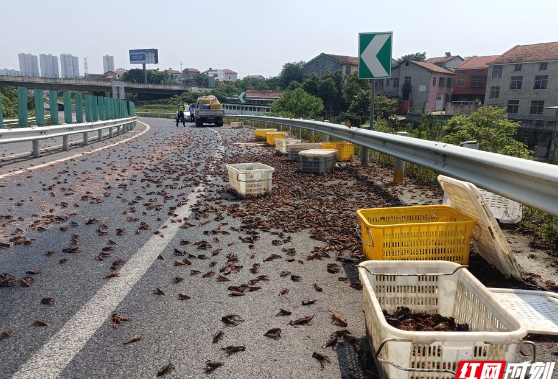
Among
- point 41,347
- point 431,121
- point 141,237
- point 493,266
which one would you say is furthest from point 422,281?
point 431,121

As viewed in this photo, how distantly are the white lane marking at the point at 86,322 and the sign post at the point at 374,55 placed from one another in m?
6.67

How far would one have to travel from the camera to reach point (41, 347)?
105 inches

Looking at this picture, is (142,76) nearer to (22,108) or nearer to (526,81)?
(526,81)

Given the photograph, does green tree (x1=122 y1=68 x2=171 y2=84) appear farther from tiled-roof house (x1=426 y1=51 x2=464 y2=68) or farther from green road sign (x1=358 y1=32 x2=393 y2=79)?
green road sign (x1=358 y1=32 x2=393 y2=79)

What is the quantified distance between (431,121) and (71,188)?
34.8 ft

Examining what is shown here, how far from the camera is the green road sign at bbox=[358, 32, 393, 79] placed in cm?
925

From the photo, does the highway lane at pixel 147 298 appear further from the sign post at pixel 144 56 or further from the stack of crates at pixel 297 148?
the sign post at pixel 144 56

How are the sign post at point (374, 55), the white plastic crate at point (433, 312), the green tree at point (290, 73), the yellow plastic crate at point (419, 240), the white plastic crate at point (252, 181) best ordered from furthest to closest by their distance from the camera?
Answer: 1. the green tree at point (290, 73)
2. the sign post at point (374, 55)
3. the white plastic crate at point (252, 181)
4. the yellow plastic crate at point (419, 240)
5. the white plastic crate at point (433, 312)

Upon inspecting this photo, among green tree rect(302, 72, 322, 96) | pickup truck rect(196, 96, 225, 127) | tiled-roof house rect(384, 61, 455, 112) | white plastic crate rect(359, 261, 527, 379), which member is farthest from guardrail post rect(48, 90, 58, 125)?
green tree rect(302, 72, 322, 96)

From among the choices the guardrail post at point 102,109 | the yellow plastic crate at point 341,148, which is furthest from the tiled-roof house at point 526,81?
the yellow plastic crate at point 341,148

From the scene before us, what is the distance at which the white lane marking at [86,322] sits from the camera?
245cm

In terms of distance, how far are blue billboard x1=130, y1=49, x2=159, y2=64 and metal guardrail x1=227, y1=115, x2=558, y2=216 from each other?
15546cm

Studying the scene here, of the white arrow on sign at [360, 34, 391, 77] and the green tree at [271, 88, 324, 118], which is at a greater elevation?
the white arrow on sign at [360, 34, 391, 77]

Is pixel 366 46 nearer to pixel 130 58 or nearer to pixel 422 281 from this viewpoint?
pixel 422 281
